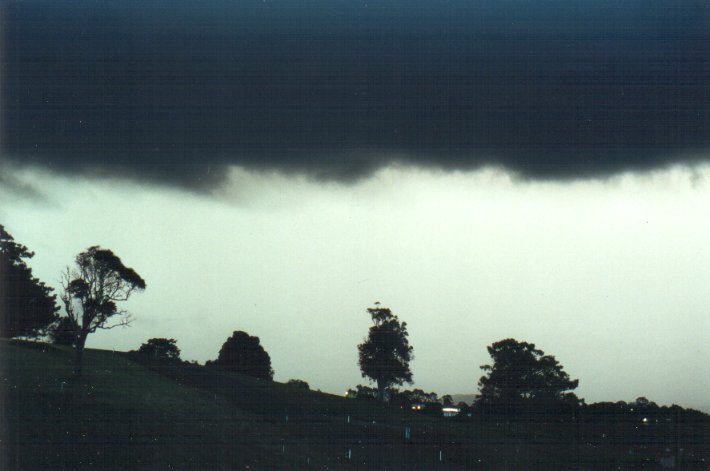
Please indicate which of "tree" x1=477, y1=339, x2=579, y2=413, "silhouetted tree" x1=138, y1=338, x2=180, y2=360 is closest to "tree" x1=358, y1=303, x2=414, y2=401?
"tree" x1=477, y1=339, x2=579, y2=413

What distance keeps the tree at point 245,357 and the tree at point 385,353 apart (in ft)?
42.3

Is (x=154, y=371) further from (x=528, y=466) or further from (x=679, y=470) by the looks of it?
(x=679, y=470)

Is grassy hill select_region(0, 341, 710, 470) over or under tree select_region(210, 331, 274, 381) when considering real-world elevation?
under

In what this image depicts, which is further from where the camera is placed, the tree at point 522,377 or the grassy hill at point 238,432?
the tree at point 522,377

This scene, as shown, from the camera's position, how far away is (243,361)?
287ft

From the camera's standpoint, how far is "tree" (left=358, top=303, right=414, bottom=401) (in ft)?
284

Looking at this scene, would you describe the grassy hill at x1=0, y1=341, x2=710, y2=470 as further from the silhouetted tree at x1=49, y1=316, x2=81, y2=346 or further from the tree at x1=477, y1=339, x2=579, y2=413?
the tree at x1=477, y1=339, x2=579, y2=413

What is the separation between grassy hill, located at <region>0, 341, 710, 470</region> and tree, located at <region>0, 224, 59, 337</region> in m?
1.85

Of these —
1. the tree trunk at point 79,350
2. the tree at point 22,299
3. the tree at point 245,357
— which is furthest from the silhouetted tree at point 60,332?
the tree at point 245,357

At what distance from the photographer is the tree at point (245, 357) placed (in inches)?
3406

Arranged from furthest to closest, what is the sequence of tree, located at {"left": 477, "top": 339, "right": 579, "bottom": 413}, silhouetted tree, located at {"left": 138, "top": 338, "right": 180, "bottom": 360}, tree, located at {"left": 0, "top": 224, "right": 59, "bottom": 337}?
silhouetted tree, located at {"left": 138, "top": 338, "right": 180, "bottom": 360} < tree, located at {"left": 477, "top": 339, "right": 579, "bottom": 413} < tree, located at {"left": 0, "top": 224, "right": 59, "bottom": 337}

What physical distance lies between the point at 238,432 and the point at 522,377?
5999cm

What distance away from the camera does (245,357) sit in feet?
287

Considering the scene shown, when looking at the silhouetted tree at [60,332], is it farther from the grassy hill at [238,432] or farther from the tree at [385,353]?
the tree at [385,353]
